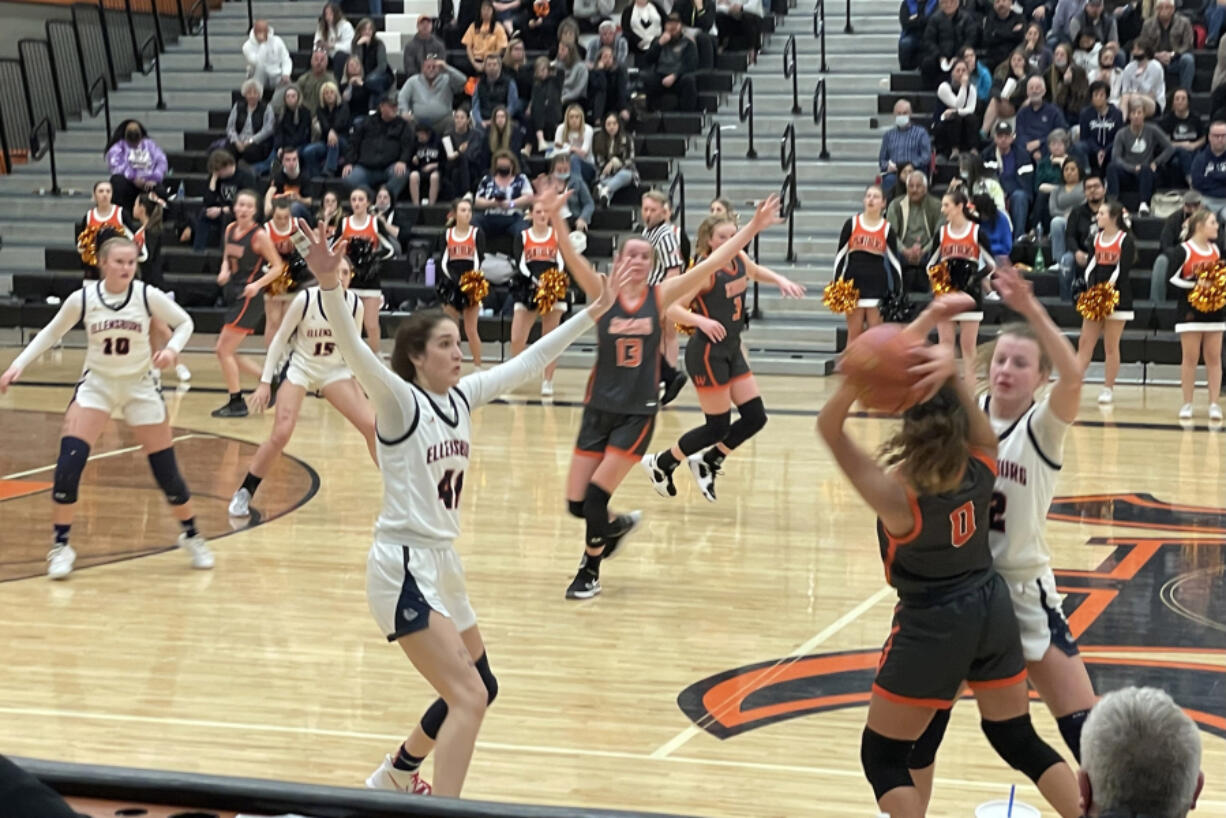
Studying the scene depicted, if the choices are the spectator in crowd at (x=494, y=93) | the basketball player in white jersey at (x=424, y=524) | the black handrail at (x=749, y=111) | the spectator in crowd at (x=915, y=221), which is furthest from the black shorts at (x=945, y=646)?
the spectator in crowd at (x=494, y=93)

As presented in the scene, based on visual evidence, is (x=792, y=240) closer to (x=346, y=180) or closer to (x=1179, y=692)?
(x=346, y=180)

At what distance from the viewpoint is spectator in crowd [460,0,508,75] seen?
66.5ft

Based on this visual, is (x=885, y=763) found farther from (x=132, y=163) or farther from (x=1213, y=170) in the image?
(x=132, y=163)

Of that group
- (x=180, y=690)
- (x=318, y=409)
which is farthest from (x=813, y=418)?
(x=180, y=690)

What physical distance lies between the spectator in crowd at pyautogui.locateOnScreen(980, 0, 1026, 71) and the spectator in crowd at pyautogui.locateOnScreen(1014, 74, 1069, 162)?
5.57 feet

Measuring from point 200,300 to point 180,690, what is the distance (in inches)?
501

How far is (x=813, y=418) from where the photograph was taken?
1341cm

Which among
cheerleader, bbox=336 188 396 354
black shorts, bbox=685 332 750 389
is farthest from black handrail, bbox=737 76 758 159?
black shorts, bbox=685 332 750 389

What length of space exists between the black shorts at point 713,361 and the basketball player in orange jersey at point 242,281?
466cm

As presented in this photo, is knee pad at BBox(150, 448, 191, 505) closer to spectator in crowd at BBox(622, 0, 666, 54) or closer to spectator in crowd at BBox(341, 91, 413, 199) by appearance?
spectator in crowd at BBox(341, 91, 413, 199)

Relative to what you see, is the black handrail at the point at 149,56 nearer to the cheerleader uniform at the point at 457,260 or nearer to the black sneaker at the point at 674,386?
the cheerleader uniform at the point at 457,260

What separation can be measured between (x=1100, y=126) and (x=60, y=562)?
12.3 meters

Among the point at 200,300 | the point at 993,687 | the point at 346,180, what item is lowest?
the point at 200,300

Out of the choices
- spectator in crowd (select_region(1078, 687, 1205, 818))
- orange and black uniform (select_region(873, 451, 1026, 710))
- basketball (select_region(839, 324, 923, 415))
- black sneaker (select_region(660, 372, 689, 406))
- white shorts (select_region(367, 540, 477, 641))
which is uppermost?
basketball (select_region(839, 324, 923, 415))
